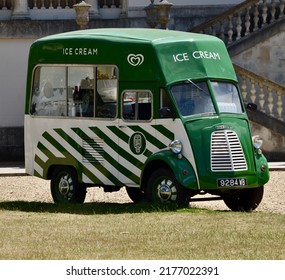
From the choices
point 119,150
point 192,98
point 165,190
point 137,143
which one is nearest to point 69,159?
point 119,150

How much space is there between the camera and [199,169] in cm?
2434

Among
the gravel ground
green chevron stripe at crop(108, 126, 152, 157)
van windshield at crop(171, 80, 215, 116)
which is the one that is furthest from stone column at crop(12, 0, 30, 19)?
van windshield at crop(171, 80, 215, 116)

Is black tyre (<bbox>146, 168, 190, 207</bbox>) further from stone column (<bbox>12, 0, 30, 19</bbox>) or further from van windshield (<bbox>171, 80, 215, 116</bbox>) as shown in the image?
stone column (<bbox>12, 0, 30, 19</bbox>)

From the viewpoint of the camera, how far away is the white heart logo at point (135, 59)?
82.4 feet

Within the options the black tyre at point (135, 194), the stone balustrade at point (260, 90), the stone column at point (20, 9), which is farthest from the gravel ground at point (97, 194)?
the stone column at point (20, 9)

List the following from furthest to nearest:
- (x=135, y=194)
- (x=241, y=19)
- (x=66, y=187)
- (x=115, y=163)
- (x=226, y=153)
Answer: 1. (x=241, y=19)
2. (x=135, y=194)
3. (x=66, y=187)
4. (x=115, y=163)
5. (x=226, y=153)

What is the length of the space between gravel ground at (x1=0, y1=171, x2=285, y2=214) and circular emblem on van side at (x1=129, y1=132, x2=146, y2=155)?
1512mm

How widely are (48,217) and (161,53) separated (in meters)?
3.26

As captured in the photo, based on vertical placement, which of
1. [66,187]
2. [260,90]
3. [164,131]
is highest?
[164,131]

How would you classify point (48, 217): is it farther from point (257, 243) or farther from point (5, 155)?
point (5, 155)

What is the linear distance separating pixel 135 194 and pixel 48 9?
1206cm

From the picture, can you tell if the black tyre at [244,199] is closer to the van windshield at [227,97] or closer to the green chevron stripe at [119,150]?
the van windshield at [227,97]

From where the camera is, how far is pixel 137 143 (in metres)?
25.3

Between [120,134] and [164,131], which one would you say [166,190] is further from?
[120,134]
